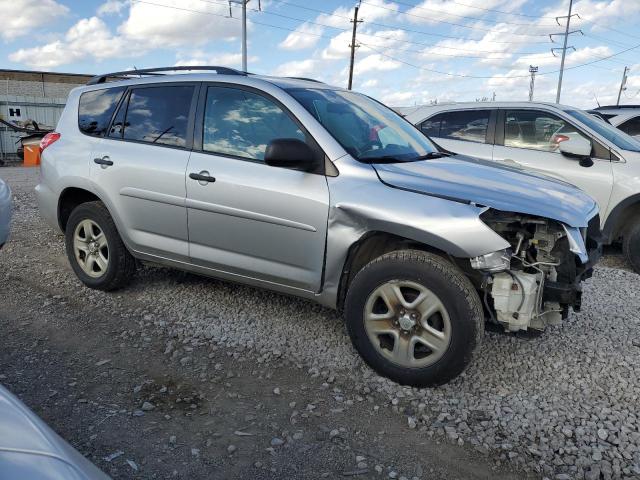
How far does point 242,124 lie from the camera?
380cm

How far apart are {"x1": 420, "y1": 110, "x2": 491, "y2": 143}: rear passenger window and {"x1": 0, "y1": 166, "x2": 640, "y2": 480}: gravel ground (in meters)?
2.45

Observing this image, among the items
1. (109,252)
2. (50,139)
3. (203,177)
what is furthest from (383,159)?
(50,139)

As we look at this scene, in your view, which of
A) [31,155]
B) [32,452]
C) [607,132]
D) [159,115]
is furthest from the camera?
[31,155]

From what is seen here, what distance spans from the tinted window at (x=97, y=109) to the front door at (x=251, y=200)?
1037 millimetres

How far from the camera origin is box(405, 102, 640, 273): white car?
5.66 m

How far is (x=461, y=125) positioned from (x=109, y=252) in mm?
4481

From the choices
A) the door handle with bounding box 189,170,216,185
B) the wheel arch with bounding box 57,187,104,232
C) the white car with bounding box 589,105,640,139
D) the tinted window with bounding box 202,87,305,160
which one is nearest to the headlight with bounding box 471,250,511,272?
the tinted window with bounding box 202,87,305,160

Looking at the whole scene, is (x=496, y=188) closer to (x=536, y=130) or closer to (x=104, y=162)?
(x=104, y=162)

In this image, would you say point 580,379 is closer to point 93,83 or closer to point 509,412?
point 509,412

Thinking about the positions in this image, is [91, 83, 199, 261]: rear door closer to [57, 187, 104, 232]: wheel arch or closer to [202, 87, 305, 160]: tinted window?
[202, 87, 305, 160]: tinted window

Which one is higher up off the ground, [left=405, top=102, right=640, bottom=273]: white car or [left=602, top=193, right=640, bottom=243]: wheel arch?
[left=405, top=102, right=640, bottom=273]: white car

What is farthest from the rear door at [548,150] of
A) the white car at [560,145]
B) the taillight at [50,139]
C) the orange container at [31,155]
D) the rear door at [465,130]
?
the orange container at [31,155]

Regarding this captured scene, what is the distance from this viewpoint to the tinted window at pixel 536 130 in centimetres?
607

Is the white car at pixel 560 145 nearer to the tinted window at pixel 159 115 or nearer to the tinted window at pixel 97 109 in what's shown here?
the tinted window at pixel 159 115
